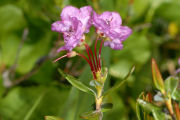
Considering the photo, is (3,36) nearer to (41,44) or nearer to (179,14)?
(41,44)

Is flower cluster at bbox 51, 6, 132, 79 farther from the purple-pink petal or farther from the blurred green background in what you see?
the blurred green background

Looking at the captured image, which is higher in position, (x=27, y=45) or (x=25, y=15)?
(x=25, y=15)

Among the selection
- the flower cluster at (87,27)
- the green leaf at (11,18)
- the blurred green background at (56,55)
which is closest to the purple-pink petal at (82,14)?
the flower cluster at (87,27)

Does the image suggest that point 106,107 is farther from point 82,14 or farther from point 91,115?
point 82,14

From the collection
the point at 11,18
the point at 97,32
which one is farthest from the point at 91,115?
the point at 11,18

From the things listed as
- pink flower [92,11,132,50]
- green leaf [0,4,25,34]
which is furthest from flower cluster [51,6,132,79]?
green leaf [0,4,25,34]

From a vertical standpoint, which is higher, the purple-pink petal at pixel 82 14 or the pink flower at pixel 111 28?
the purple-pink petal at pixel 82 14

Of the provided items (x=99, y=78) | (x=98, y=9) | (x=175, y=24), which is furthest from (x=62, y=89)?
(x=175, y=24)

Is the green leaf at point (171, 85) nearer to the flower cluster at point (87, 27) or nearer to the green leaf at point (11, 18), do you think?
the flower cluster at point (87, 27)
